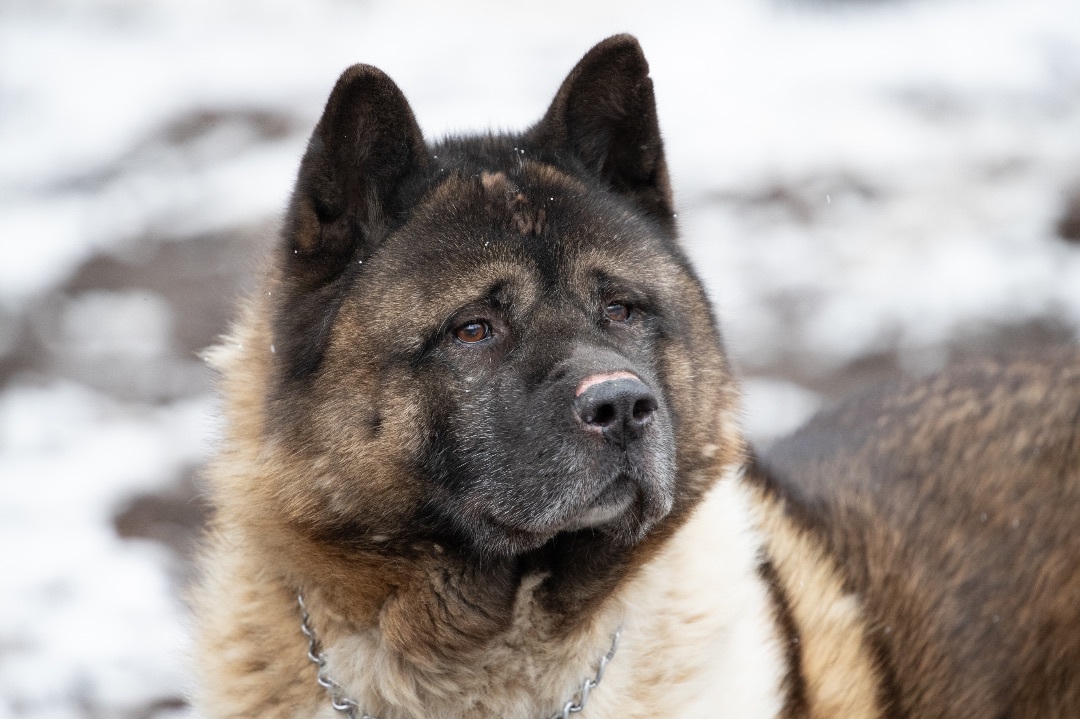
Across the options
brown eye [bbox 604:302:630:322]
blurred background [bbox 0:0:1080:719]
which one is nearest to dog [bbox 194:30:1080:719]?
brown eye [bbox 604:302:630:322]

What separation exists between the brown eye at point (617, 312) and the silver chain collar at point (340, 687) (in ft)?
2.73

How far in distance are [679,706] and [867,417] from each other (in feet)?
4.03

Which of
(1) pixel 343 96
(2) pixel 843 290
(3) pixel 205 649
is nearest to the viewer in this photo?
(1) pixel 343 96

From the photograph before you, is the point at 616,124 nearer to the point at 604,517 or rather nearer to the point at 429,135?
the point at 604,517

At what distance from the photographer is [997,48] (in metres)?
9.87

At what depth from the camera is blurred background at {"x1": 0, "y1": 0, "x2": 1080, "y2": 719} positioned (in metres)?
Result: 5.24

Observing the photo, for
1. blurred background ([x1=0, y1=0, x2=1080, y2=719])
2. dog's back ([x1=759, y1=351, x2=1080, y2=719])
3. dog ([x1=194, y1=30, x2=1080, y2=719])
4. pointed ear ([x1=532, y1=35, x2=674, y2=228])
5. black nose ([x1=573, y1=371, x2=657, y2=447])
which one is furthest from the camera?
blurred background ([x1=0, y1=0, x2=1080, y2=719])

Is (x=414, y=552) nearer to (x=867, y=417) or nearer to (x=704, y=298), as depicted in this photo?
(x=704, y=298)

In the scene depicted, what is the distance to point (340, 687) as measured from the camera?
2.85m

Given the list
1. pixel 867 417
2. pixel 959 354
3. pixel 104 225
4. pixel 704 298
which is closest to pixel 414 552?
pixel 704 298

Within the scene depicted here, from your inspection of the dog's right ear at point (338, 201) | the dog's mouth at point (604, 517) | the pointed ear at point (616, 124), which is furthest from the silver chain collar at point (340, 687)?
the pointed ear at point (616, 124)

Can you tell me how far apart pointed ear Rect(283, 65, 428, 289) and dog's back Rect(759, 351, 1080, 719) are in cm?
143

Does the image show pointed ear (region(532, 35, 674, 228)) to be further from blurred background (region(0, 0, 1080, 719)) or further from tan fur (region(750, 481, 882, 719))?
blurred background (region(0, 0, 1080, 719))

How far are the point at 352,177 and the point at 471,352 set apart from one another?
1.75 feet
